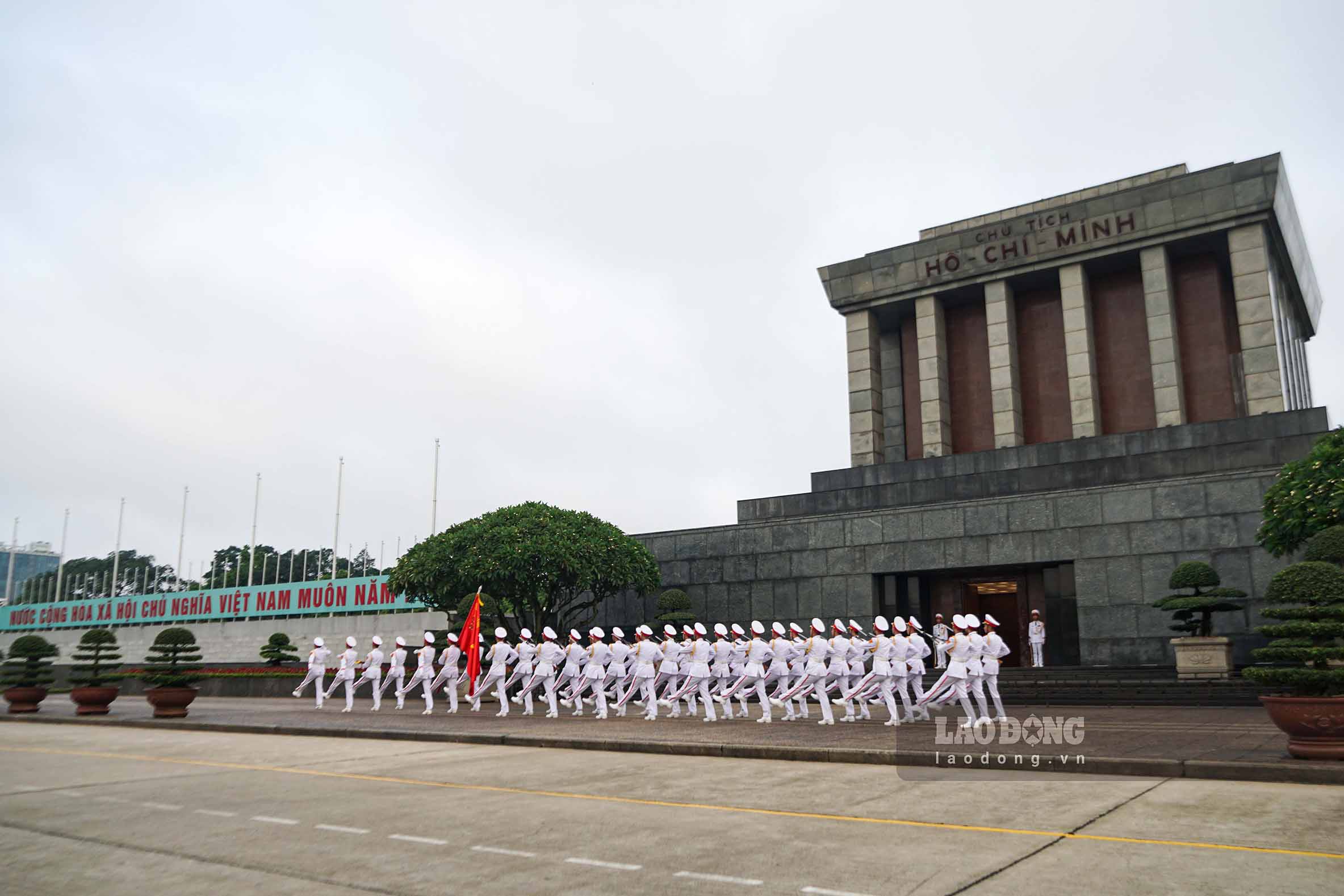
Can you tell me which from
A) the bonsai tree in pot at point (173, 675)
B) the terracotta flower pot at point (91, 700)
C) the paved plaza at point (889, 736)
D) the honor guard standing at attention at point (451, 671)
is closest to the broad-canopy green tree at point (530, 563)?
the honor guard standing at attention at point (451, 671)

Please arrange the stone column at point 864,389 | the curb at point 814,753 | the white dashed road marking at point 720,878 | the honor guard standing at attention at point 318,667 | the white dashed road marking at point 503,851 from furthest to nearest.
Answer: the stone column at point 864,389, the honor guard standing at attention at point 318,667, the curb at point 814,753, the white dashed road marking at point 503,851, the white dashed road marking at point 720,878

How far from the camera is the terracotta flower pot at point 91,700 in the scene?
23438 millimetres

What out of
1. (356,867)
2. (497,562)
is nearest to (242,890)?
(356,867)

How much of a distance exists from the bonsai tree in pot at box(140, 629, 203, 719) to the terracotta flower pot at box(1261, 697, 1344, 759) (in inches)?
792

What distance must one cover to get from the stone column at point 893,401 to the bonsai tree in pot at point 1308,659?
996 inches

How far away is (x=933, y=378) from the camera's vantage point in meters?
36.0

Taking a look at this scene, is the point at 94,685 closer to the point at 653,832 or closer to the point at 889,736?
the point at 889,736

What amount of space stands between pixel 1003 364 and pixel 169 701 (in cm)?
2734

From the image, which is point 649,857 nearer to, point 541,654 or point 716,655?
point 716,655

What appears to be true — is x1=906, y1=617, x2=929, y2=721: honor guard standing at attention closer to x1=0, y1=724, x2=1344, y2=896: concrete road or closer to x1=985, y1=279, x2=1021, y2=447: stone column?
x1=0, y1=724, x2=1344, y2=896: concrete road

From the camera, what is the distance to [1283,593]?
11.6 metres

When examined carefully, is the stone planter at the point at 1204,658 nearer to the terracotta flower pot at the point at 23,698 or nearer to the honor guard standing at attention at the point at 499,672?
the honor guard standing at attention at the point at 499,672

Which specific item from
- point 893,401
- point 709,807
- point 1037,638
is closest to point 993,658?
point 709,807

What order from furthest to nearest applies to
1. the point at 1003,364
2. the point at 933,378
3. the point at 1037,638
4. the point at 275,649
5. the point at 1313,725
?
the point at 275,649, the point at 933,378, the point at 1003,364, the point at 1037,638, the point at 1313,725
